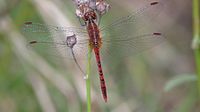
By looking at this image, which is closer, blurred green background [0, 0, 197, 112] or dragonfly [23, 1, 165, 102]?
dragonfly [23, 1, 165, 102]

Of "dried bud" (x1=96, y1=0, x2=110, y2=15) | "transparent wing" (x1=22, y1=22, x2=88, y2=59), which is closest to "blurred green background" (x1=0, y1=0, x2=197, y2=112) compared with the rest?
"transparent wing" (x1=22, y1=22, x2=88, y2=59)

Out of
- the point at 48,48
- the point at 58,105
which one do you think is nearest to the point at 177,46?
the point at 58,105

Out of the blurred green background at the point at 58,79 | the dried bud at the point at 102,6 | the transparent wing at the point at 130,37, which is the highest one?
the dried bud at the point at 102,6

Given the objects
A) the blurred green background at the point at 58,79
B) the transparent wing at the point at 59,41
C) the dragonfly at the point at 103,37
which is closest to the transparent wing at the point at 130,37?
the dragonfly at the point at 103,37

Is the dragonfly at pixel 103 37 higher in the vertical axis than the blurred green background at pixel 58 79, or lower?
higher

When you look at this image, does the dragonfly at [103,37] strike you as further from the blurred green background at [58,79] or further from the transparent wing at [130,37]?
the blurred green background at [58,79]

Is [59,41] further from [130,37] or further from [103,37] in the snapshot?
[130,37]

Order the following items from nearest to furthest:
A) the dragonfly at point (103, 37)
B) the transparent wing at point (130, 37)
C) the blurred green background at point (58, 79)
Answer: the dragonfly at point (103, 37)
the transparent wing at point (130, 37)
the blurred green background at point (58, 79)

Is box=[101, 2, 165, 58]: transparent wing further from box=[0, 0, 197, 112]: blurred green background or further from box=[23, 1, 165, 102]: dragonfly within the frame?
box=[0, 0, 197, 112]: blurred green background
